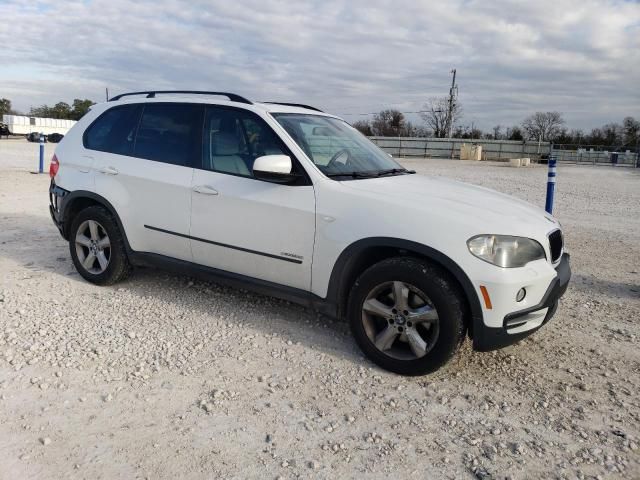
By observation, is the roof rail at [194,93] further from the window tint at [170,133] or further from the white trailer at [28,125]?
the white trailer at [28,125]

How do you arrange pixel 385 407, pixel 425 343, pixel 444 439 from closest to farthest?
1. pixel 444 439
2. pixel 385 407
3. pixel 425 343

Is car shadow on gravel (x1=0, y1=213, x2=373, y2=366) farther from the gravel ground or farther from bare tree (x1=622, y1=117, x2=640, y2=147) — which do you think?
bare tree (x1=622, y1=117, x2=640, y2=147)

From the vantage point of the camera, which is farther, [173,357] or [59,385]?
[173,357]

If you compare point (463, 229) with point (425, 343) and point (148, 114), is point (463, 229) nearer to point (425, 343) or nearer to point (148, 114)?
point (425, 343)

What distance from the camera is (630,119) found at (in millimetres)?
66312

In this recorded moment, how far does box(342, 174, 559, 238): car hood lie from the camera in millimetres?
3406

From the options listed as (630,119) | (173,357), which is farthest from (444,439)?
(630,119)

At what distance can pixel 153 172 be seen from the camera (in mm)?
4617

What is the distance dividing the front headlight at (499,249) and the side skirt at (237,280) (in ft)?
3.57

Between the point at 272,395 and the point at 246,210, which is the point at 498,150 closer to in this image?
the point at 246,210

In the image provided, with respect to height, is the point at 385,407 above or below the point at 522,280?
below

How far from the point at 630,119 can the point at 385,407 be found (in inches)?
2964

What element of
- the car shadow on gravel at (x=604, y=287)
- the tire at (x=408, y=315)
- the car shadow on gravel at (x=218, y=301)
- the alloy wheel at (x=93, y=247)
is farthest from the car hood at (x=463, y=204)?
the alloy wheel at (x=93, y=247)

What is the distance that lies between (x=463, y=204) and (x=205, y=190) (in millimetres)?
1985
